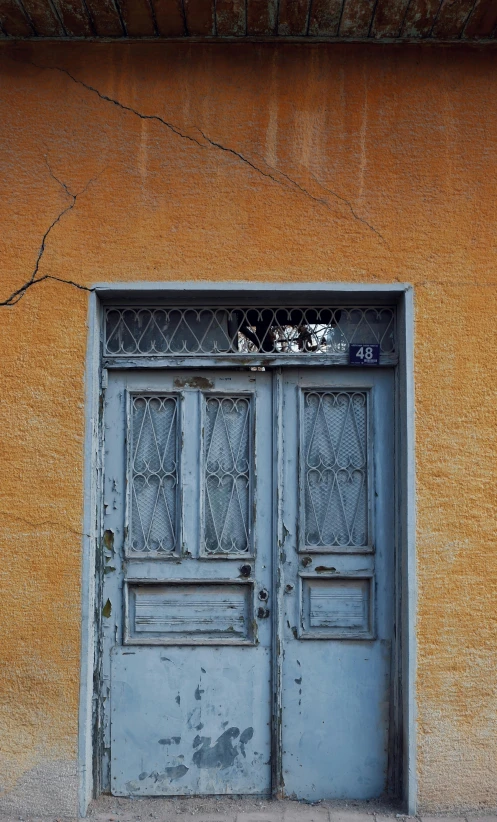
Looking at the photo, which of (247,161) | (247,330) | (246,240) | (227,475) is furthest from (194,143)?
(227,475)

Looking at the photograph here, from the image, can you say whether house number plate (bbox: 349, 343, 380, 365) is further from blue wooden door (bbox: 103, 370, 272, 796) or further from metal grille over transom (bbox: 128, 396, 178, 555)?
metal grille over transom (bbox: 128, 396, 178, 555)

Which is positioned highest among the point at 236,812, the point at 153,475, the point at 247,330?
the point at 247,330

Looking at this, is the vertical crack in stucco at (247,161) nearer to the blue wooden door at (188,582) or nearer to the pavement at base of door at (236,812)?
the blue wooden door at (188,582)

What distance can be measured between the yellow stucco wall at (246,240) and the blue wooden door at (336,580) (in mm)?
258

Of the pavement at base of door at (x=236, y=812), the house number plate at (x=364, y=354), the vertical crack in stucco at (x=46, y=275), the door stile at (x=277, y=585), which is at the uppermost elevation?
the vertical crack in stucco at (x=46, y=275)

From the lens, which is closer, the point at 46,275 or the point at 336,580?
the point at 46,275

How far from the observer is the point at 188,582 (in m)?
3.48

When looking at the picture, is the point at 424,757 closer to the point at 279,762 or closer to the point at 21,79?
the point at 279,762

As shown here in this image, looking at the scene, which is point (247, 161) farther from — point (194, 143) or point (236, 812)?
point (236, 812)

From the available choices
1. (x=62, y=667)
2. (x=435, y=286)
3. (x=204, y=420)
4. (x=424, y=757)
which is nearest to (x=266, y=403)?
(x=204, y=420)

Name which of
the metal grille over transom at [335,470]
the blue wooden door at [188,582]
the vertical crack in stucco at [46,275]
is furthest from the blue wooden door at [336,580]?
the vertical crack in stucco at [46,275]

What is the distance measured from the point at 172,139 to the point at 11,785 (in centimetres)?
324

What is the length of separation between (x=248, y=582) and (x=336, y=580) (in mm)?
452

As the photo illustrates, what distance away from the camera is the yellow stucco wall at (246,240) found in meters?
3.30
